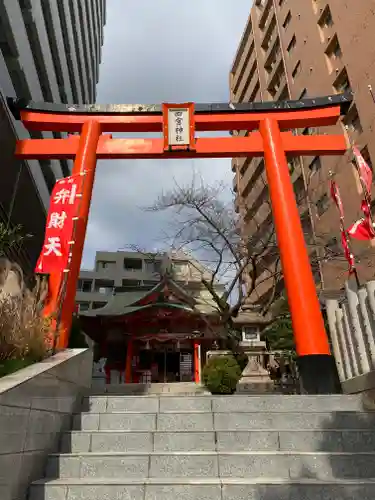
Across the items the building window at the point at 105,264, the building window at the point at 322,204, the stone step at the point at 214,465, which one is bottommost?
the stone step at the point at 214,465

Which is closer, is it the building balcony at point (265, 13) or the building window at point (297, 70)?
the building window at point (297, 70)

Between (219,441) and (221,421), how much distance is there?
0.31 meters

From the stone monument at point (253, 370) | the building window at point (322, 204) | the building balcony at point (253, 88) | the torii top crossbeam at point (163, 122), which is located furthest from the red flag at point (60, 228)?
the building balcony at point (253, 88)

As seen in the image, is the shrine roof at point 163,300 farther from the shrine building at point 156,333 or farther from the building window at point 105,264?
the building window at point 105,264

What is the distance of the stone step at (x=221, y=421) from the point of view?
387cm

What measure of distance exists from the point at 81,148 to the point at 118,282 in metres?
31.7

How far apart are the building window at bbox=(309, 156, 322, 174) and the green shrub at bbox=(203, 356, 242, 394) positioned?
14329 millimetres

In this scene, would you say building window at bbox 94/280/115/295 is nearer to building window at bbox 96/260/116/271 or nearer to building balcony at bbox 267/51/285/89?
building window at bbox 96/260/116/271

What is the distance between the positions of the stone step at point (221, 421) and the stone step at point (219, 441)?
209 mm

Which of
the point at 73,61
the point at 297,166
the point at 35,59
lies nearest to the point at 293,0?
the point at 297,166

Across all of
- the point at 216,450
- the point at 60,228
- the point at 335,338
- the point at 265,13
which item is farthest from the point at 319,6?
the point at 216,450

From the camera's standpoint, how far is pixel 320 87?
19.5 meters

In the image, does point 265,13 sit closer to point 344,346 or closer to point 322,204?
point 322,204

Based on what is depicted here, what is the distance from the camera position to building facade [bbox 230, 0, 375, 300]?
50.9 ft
